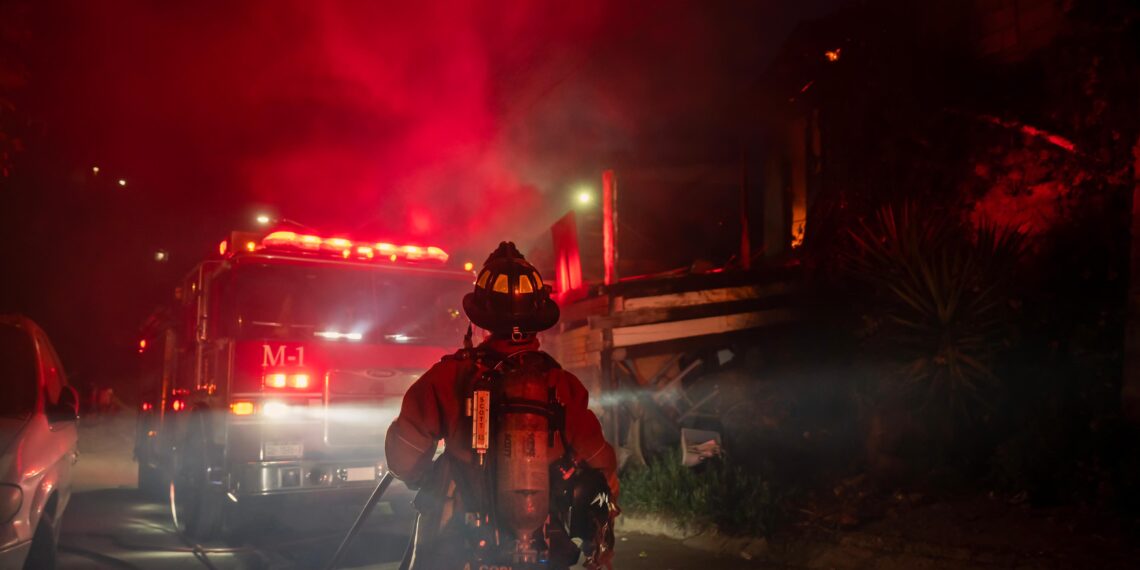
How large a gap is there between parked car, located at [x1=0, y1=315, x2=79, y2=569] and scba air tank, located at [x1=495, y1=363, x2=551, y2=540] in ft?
10.3

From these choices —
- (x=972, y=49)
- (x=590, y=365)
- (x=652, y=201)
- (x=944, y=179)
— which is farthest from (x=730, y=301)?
(x=652, y=201)

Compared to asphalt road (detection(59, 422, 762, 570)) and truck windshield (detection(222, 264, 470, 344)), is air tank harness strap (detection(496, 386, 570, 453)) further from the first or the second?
truck windshield (detection(222, 264, 470, 344))

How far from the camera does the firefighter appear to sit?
131 inches

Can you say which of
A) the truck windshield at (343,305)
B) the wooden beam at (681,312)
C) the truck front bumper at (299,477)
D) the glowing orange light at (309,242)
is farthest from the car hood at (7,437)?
the wooden beam at (681,312)

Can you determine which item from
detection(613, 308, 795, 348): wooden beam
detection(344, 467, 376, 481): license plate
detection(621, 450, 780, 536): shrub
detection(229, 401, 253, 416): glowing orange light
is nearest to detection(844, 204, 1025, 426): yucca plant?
detection(621, 450, 780, 536): shrub

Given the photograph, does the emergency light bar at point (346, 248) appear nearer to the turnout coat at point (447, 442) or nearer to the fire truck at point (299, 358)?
the fire truck at point (299, 358)

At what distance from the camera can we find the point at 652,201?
20.7m

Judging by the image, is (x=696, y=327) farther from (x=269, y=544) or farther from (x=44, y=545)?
(x=44, y=545)

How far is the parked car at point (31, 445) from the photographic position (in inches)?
189

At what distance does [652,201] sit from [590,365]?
9017mm

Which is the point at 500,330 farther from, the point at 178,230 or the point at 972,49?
the point at 178,230

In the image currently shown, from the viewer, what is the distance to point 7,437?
498cm

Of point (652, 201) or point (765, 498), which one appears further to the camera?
point (652, 201)

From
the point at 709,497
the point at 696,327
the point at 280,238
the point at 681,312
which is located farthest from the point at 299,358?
the point at 696,327
